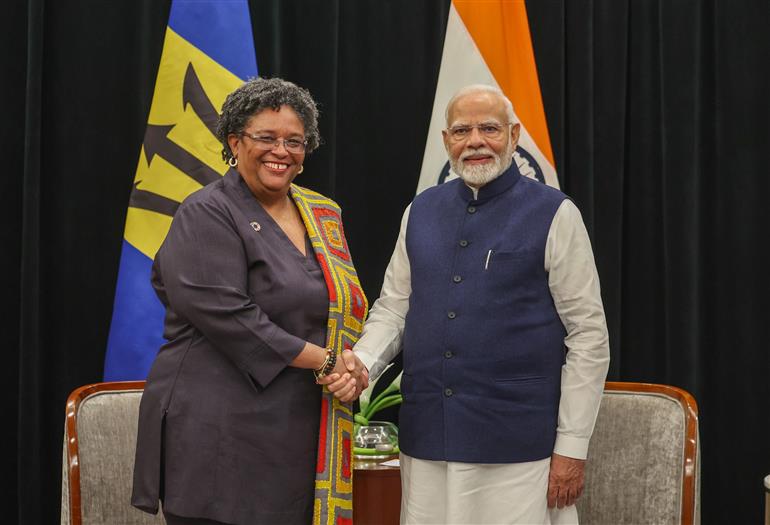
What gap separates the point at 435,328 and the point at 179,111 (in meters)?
1.37

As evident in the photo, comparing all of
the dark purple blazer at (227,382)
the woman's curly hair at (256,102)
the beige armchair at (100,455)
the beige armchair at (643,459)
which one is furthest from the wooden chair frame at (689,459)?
the beige armchair at (100,455)

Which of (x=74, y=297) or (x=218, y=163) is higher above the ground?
(x=218, y=163)

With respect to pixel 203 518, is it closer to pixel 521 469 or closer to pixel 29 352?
pixel 521 469

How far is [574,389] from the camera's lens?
1.99m

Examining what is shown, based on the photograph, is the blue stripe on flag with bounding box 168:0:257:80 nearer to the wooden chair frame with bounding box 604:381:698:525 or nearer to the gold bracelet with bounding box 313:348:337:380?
the gold bracelet with bounding box 313:348:337:380

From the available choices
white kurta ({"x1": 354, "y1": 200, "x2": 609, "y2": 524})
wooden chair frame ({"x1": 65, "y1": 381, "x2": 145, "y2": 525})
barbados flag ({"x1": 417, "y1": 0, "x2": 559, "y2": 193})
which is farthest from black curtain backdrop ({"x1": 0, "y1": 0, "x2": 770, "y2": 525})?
white kurta ({"x1": 354, "y1": 200, "x2": 609, "y2": 524})

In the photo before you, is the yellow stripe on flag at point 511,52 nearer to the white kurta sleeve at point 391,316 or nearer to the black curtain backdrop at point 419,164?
the black curtain backdrop at point 419,164

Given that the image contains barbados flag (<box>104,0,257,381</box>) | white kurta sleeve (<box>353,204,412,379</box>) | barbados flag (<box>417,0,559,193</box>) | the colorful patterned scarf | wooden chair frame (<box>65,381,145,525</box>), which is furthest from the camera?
barbados flag (<box>417,0,559,193</box>)

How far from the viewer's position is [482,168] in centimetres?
209

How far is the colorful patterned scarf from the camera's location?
2078mm

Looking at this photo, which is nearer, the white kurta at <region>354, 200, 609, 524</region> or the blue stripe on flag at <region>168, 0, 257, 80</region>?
the white kurta at <region>354, 200, 609, 524</region>

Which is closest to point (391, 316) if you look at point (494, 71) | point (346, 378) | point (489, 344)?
point (346, 378)

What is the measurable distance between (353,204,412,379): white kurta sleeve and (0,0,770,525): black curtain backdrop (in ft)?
3.03

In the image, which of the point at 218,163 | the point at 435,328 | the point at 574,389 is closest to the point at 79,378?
the point at 218,163
